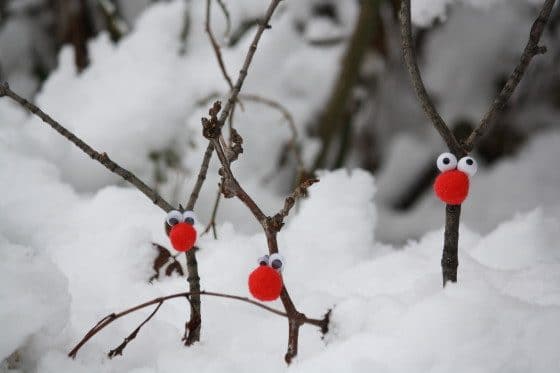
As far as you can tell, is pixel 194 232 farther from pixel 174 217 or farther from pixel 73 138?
pixel 73 138

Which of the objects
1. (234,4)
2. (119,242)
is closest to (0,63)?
(234,4)

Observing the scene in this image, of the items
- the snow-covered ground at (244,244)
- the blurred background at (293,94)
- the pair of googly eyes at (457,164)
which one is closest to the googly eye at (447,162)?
the pair of googly eyes at (457,164)

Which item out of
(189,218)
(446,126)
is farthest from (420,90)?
(189,218)

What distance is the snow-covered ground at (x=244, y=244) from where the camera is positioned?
1.86ft

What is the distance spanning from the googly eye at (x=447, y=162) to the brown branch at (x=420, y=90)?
2 centimetres

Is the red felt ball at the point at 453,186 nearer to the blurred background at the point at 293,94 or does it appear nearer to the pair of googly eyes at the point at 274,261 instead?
the pair of googly eyes at the point at 274,261

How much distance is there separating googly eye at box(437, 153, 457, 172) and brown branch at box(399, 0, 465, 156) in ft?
0.08

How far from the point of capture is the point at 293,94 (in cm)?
175

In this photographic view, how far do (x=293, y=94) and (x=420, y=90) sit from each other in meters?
1.13

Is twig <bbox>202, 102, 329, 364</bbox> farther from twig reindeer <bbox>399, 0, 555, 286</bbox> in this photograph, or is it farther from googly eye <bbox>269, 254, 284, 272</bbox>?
twig reindeer <bbox>399, 0, 555, 286</bbox>

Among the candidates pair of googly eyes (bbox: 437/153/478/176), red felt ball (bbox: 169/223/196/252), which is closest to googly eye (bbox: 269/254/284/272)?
red felt ball (bbox: 169/223/196/252)

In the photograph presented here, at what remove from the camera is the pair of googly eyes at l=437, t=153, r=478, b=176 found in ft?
1.99

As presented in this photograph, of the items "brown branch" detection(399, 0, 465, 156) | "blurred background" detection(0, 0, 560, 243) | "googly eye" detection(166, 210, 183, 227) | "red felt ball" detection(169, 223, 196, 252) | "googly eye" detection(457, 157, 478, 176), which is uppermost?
"blurred background" detection(0, 0, 560, 243)

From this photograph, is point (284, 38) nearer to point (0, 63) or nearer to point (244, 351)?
point (0, 63)
